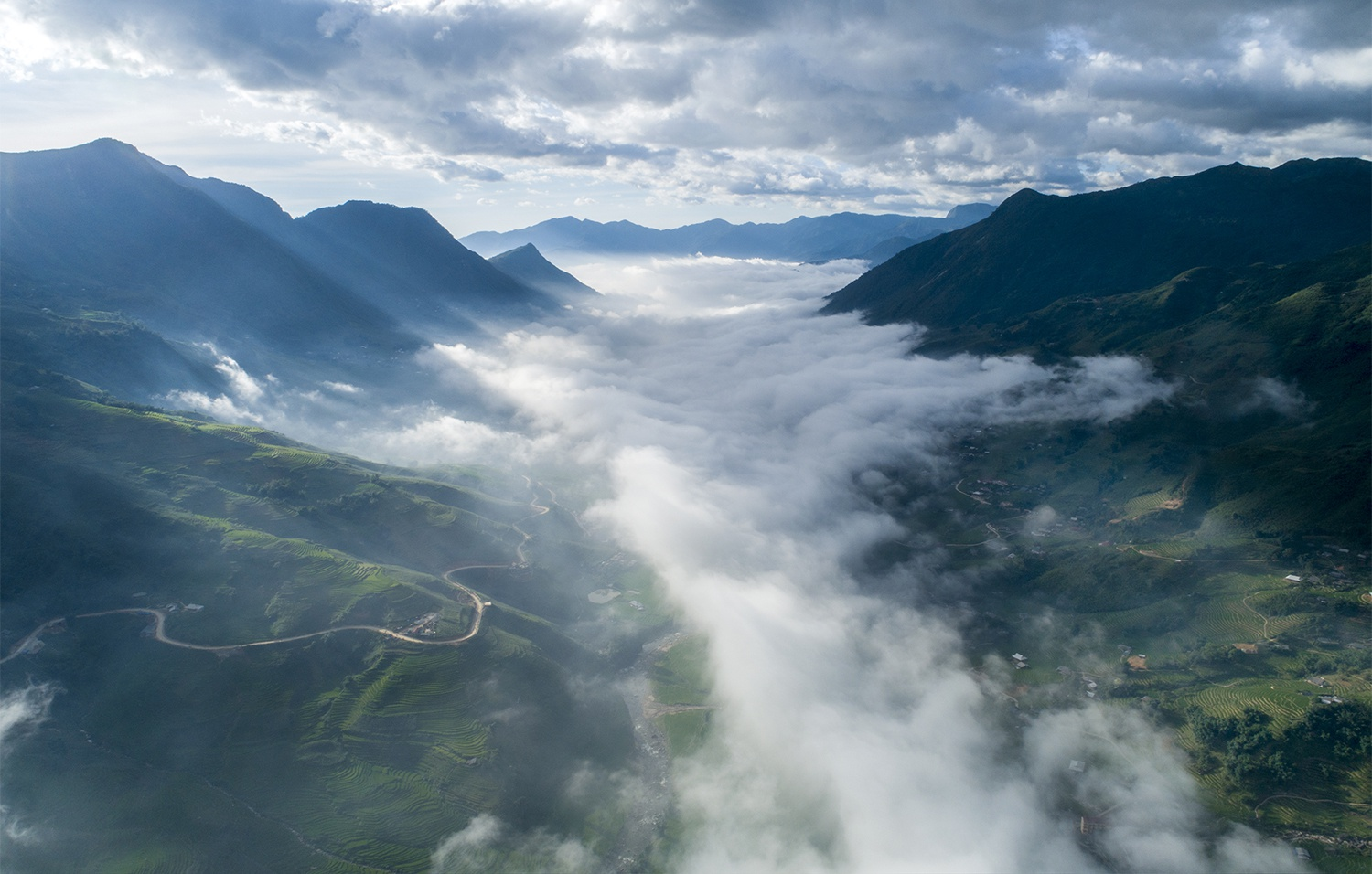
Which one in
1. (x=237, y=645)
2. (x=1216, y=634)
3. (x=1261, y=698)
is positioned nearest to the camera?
(x=237, y=645)

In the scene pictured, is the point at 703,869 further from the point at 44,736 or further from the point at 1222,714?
the point at 44,736

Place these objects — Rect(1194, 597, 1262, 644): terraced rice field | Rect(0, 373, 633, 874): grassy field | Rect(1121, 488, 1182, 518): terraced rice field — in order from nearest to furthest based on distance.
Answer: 1. Rect(0, 373, 633, 874): grassy field
2. Rect(1194, 597, 1262, 644): terraced rice field
3. Rect(1121, 488, 1182, 518): terraced rice field

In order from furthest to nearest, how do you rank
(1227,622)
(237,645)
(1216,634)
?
1. (1227,622)
2. (1216,634)
3. (237,645)

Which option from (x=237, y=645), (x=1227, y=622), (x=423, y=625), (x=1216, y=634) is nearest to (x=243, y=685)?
(x=237, y=645)

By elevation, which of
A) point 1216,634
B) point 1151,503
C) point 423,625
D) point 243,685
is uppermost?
point 1151,503

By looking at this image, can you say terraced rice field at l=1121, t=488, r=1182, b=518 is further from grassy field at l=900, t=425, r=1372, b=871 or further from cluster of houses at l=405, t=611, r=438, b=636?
cluster of houses at l=405, t=611, r=438, b=636

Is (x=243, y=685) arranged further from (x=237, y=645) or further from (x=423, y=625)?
(x=423, y=625)

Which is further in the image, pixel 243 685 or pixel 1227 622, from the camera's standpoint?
pixel 1227 622

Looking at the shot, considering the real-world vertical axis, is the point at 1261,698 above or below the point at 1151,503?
below

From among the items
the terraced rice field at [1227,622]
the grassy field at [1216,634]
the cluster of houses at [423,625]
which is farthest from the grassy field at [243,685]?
the terraced rice field at [1227,622]

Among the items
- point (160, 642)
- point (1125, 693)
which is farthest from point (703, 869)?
point (160, 642)

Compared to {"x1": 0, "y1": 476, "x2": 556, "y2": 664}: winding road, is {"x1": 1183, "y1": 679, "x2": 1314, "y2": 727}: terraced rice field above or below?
below

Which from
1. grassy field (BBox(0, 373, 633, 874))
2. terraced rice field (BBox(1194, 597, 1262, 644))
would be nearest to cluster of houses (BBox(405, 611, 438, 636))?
grassy field (BBox(0, 373, 633, 874))
